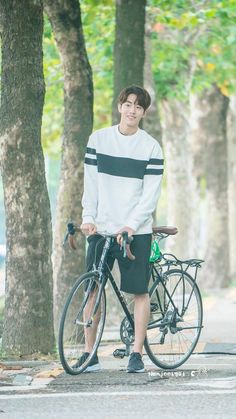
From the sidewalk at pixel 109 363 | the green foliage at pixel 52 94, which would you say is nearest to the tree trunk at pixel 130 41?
the sidewalk at pixel 109 363

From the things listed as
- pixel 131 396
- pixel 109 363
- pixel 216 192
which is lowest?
pixel 131 396

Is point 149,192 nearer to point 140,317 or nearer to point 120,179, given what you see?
point 120,179

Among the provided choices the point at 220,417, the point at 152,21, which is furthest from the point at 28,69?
the point at 152,21

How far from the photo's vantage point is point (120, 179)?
33.5 ft

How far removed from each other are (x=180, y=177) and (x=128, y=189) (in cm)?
2275

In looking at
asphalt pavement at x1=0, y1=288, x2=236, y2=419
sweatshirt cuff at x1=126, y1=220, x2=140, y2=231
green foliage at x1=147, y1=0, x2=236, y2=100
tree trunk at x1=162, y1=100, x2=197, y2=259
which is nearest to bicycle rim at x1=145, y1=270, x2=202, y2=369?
asphalt pavement at x1=0, y1=288, x2=236, y2=419

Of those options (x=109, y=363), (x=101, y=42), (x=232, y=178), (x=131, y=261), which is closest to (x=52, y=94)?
(x=101, y=42)

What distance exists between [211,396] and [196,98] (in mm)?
27454

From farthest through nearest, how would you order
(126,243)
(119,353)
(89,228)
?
(119,353) < (89,228) < (126,243)

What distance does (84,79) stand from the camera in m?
16.0

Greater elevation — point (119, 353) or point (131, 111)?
point (131, 111)

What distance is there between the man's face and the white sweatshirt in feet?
0.35

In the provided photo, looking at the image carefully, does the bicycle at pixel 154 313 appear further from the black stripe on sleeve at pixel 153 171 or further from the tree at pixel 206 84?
the tree at pixel 206 84

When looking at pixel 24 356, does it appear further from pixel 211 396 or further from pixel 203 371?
pixel 211 396
